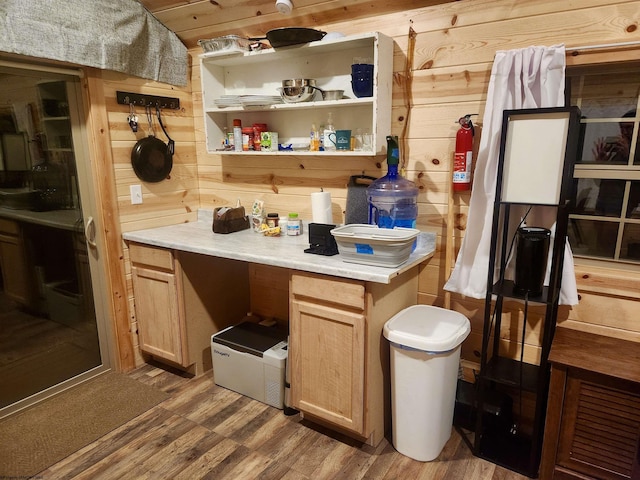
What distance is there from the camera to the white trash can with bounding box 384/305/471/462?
1.80 m

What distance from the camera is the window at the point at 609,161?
183 centimetres

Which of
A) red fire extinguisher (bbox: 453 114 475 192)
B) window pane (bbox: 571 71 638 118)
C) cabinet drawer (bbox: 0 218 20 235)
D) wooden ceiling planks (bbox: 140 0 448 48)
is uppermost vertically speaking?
wooden ceiling planks (bbox: 140 0 448 48)

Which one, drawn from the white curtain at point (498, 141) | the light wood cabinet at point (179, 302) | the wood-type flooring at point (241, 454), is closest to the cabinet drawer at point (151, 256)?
the light wood cabinet at point (179, 302)

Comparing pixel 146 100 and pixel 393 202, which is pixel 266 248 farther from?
pixel 146 100

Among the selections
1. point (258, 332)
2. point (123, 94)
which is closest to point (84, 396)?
point (258, 332)

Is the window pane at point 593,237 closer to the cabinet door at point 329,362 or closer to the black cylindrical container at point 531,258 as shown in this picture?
the black cylindrical container at point 531,258

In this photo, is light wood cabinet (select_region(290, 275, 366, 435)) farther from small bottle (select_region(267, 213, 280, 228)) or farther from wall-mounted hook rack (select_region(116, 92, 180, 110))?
wall-mounted hook rack (select_region(116, 92, 180, 110))

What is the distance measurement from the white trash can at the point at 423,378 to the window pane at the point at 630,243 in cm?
79

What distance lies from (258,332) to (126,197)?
45.4 inches

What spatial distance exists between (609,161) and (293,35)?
5.34 ft

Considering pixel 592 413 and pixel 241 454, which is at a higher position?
pixel 592 413

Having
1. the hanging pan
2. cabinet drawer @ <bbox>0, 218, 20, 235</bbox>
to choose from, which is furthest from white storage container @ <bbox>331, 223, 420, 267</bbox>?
cabinet drawer @ <bbox>0, 218, 20, 235</bbox>

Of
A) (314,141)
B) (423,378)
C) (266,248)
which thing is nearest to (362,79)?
(314,141)

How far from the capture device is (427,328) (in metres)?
1.88
